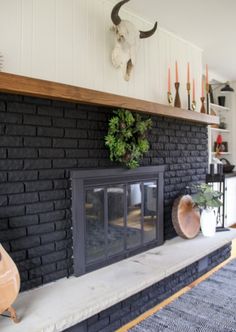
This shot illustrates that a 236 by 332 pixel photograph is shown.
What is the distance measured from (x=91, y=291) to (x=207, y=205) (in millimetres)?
1602

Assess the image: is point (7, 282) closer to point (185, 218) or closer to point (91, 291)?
point (91, 291)

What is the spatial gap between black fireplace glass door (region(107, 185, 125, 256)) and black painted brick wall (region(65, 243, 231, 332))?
15.7 inches

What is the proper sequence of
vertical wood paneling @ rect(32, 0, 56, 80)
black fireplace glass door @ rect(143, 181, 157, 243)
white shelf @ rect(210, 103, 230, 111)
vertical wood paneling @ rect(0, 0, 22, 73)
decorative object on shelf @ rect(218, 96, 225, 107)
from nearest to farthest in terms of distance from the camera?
vertical wood paneling @ rect(0, 0, 22, 73) → vertical wood paneling @ rect(32, 0, 56, 80) → black fireplace glass door @ rect(143, 181, 157, 243) → white shelf @ rect(210, 103, 230, 111) → decorative object on shelf @ rect(218, 96, 225, 107)

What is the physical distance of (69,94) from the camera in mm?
1973

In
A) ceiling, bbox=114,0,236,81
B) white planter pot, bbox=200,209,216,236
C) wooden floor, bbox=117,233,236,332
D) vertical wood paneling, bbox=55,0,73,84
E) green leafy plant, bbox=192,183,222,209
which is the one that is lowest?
wooden floor, bbox=117,233,236,332

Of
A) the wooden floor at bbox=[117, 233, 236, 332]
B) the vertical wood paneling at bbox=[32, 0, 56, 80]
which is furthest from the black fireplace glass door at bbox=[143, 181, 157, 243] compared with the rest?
the vertical wood paneling at bbox=[32, 0, 56, 80]

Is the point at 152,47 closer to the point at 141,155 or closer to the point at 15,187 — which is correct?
the point at 141,155

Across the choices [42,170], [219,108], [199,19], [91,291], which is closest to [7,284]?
[91,291]

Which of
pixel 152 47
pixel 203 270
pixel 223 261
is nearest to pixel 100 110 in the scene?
pixel 152 47

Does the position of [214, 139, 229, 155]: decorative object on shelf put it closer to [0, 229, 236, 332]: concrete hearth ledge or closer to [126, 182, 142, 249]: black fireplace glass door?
[0, 229, 236, 332]: concrete hearth ledge

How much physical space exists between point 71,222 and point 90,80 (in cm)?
109

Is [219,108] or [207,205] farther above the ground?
[219,108]

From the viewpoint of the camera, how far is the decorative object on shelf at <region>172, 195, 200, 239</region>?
2.98 m

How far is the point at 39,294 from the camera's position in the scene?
1.89m
